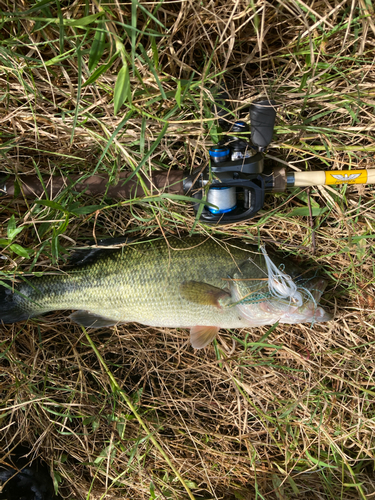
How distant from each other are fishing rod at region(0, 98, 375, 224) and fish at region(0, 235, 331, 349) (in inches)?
12.5

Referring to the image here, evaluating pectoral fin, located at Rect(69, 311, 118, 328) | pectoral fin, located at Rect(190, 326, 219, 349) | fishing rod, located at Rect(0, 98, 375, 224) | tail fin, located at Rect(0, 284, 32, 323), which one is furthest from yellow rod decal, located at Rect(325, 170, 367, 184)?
tail fin, located at Rect(0, 284, 32, 323)

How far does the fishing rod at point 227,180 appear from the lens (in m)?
2.06

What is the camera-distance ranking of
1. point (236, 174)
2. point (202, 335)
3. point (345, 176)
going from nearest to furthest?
point (236, 174)
point (345, 176)
point (202, 335)

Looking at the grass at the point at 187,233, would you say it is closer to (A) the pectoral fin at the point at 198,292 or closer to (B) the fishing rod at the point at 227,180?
(B) the fishing rod at the point at 227,180

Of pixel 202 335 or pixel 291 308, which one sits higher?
pixel 291 308

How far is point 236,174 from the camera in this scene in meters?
2.07

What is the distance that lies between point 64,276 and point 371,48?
9.09 ft

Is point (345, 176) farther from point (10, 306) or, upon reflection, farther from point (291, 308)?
point (10, 306)

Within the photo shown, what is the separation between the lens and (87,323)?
8.07 feet

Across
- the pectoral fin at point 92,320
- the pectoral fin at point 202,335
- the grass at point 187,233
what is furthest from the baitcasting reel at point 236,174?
the pectoral fin at point 92,320

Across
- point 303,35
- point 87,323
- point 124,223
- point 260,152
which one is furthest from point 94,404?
point 303,35

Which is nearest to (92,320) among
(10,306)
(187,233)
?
(10,306)

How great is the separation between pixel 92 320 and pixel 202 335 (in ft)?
2.84

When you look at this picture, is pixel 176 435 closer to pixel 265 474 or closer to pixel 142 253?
pixel 265 474
